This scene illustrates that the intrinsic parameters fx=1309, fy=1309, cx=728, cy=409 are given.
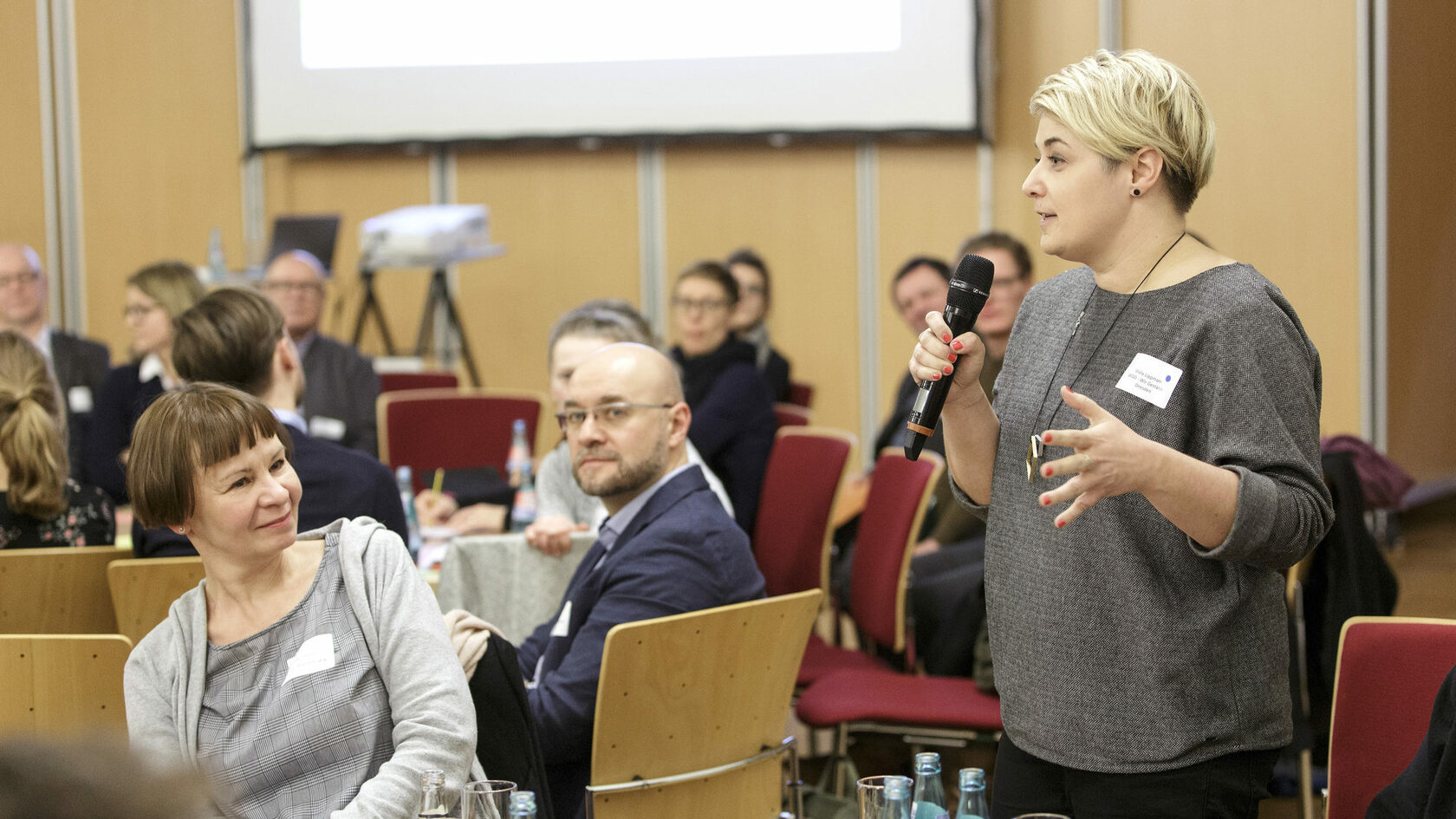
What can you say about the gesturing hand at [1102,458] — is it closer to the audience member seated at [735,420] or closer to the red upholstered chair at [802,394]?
the audience member seated at [735,420]

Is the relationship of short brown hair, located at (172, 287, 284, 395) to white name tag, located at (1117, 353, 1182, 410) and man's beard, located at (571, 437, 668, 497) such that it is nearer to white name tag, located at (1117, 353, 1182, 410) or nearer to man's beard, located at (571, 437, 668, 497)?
man's beard, located at (571, 437, 668, 497)

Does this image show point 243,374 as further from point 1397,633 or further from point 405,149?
point 405,149

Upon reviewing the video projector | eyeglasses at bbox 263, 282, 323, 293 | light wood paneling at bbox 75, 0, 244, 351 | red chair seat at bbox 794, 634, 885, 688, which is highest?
light wood paneling at bbox 75, 0, 244, 351

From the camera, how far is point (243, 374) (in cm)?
270

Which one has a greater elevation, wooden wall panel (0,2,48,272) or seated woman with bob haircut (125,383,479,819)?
wooden wall panel (0,2,48,272)

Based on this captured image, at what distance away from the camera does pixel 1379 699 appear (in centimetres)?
193

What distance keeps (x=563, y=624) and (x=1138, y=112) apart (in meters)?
1.38

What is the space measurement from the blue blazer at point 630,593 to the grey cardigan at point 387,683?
26 centimetres

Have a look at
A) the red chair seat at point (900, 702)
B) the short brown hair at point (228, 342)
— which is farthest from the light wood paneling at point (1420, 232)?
the short brown hair at point (228, 342)

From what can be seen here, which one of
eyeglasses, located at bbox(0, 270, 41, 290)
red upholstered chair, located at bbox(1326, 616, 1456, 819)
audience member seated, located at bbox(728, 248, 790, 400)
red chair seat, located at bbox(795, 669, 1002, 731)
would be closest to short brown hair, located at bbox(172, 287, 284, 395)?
red chair seat, located at bbox(795, 669, 1002, 731)

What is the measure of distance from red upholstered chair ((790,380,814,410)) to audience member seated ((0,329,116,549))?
3.50 metres

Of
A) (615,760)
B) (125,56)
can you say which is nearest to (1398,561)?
(615,760)

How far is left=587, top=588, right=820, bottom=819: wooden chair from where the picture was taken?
199 cm

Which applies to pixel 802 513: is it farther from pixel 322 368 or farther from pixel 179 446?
pixel 179 446
